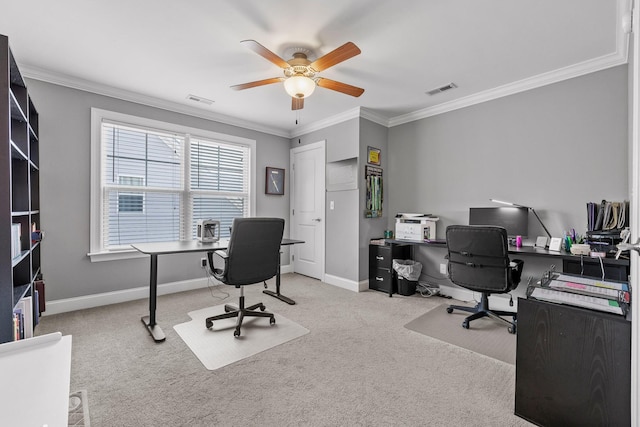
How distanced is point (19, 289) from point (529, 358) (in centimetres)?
325

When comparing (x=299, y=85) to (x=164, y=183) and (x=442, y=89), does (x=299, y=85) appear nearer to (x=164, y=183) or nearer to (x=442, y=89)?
(x=442, y=89)

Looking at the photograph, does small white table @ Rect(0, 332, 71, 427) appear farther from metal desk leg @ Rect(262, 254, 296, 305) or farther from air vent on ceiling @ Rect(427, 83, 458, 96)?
air vent on ceiling @ Rect(427, 83, 458, 96)

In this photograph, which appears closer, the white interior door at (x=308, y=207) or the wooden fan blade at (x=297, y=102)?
the wooden fan blade at (x=297, y=102)

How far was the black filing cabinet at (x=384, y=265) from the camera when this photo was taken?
12.1 feet

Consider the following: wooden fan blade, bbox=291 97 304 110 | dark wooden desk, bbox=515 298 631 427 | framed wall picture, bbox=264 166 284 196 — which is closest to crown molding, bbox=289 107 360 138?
framed wall picture, bbox=264 166 284 196

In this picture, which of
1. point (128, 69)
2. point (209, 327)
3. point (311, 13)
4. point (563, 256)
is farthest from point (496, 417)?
point (128, 69)

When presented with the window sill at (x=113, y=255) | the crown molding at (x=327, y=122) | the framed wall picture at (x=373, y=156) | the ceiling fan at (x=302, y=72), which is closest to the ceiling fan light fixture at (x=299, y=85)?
the ceiling fan at (x=302, y=72)

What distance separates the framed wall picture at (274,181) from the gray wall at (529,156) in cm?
195

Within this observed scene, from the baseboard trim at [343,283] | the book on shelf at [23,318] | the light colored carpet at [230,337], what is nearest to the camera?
the book on shelf at [23,318]

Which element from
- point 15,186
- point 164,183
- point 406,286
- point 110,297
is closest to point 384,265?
point 406,286

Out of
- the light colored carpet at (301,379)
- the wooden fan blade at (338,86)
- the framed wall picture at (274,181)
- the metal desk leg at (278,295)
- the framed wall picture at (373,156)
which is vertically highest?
the wooden fan blade at (338,86)

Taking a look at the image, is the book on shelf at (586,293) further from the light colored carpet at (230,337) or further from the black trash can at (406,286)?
the black trash can at (406,286)

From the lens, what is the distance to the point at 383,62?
8.78 ft

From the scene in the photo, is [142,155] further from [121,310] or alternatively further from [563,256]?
[563,256]
